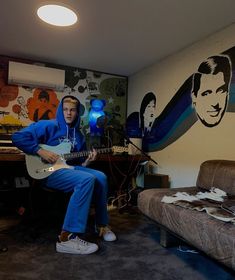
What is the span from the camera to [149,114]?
3447mm

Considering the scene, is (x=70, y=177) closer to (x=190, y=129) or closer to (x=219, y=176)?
(x=219, y=176)

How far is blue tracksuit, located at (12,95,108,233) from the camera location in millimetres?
1793

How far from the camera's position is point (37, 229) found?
2074 mm

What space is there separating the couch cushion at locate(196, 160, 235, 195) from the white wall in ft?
0.84

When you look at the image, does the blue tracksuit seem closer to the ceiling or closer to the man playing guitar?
the man playing guitar

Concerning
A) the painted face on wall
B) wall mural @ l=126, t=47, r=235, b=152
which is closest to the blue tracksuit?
wall mural @ l=126, t=47, r=235, b=152

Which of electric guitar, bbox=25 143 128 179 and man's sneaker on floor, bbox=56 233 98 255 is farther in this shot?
electric guitar, bbox=25 143 128 179

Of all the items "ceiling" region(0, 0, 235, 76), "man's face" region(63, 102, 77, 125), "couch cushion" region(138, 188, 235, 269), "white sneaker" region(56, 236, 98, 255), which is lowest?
"white sneaker" region(56, 236, 98, 255)

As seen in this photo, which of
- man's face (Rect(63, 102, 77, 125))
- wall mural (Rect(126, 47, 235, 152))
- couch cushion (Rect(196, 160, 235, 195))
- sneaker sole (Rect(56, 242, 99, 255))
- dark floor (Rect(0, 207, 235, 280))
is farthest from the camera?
wall mural (Rect(126, 47, 235, 152))

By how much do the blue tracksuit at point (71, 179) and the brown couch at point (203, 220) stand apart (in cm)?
36

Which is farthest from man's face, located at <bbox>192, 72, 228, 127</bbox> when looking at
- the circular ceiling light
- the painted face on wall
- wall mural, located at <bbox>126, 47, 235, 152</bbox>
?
the circular ceiling light

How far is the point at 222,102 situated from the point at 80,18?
1535 mm

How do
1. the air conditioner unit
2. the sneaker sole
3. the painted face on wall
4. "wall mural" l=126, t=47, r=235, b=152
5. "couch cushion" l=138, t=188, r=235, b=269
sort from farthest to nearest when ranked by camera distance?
the painted face on wall, the air conditioner unit, "wall mural" l=126, t=47, r=235, b=152, the sneaker sole, "couch cushion" l=138, t=188, r=235, b=269

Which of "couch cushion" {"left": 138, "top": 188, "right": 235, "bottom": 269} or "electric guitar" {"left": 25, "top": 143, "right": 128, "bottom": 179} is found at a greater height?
"electric guitar" {"left": 25, "top": 143, "right": 128, "bottom": 179}
